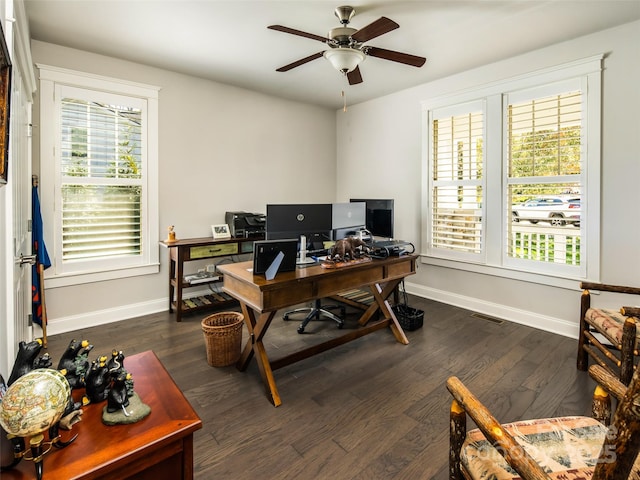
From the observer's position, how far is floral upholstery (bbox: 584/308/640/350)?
6.88 ft

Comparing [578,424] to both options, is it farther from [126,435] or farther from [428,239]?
[428,239]

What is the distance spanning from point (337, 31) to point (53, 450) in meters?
2.76

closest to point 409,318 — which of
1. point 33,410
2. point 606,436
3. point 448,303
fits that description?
point 448,303

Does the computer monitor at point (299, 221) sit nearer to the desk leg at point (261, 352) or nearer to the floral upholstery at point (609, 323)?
the desk leg at point (261, 352)

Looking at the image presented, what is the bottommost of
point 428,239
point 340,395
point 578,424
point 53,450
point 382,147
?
point 340,395

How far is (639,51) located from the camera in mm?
2762

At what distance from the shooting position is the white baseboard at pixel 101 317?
10.7 feet

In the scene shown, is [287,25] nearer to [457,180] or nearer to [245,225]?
[245,225]

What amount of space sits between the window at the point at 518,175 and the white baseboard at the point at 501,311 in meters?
0.39

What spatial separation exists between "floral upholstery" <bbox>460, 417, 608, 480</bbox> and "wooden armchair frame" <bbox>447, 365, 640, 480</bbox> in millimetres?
57

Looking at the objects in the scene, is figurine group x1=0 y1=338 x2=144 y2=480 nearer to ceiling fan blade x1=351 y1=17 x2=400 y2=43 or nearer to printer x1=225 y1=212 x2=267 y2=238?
ceiling fan blade x1=351 y1=17 x2=400 y2=43

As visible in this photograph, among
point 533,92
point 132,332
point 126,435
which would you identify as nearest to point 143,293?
point 132,332

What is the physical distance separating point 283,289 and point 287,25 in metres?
2.22

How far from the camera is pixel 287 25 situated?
9.18ft
